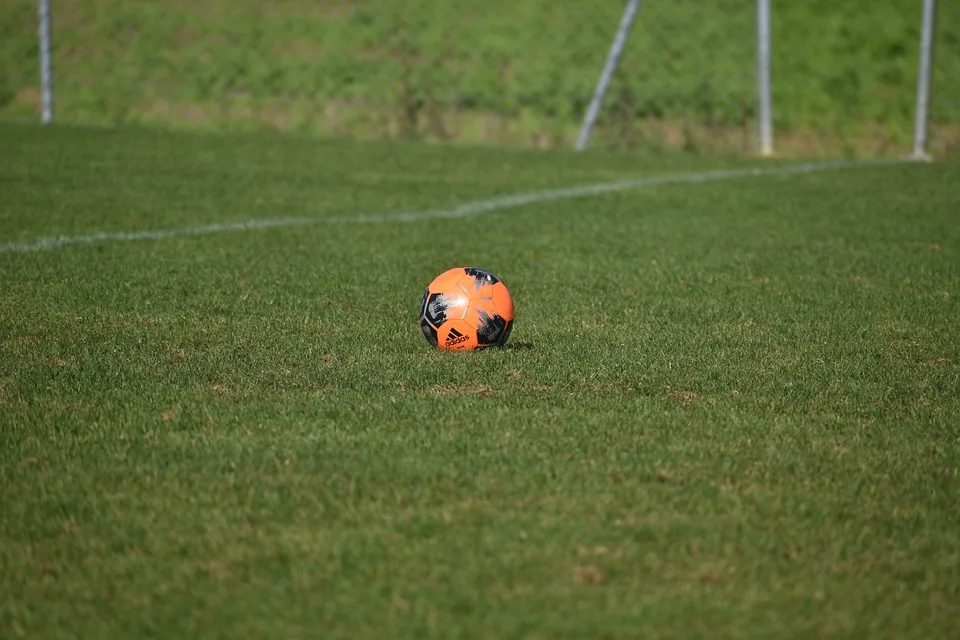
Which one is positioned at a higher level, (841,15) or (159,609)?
(841,15)

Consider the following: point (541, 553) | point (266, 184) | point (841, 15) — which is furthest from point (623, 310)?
point (841, 15)

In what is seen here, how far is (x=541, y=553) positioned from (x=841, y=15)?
18687 mm

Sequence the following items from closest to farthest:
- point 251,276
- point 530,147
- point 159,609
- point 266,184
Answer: point 159,609, point 251,276, point 266,184, point 530,147

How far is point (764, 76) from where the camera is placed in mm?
15469

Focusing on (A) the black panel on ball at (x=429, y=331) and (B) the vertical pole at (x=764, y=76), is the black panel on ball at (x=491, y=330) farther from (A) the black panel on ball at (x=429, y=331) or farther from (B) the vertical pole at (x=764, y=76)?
(B) the vertical pole at (x=764, y=76)

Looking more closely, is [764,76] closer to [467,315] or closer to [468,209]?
[468,209]

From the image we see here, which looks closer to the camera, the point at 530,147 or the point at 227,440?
the point at 227,440

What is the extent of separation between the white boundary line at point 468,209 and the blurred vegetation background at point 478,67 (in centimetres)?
342

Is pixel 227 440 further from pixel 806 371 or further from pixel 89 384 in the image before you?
pixel 806 371

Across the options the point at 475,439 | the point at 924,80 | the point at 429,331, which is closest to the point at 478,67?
the point at 924,80

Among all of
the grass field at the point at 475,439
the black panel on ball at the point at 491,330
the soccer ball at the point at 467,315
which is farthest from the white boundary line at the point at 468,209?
the black panel on ball at the point at 491,330

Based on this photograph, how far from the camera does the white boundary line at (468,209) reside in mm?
7719

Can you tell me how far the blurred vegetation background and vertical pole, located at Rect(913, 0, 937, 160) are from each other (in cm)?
157

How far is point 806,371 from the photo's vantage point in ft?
16.5
